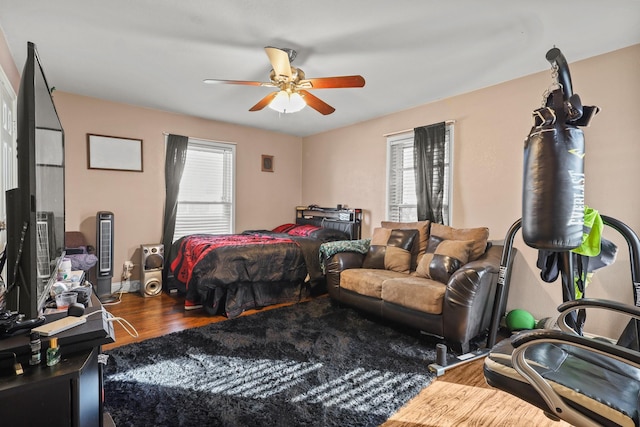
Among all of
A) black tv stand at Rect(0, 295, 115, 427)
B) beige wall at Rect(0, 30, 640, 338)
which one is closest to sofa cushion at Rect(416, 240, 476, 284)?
beige wall at Rect(0, 30, 640, 338)

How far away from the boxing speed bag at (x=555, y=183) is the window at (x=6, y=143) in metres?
3.14

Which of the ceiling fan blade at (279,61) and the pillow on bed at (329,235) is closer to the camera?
the ceiling fan blade at (279,61)

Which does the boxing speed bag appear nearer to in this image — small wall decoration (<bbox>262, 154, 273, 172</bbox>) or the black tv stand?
the black tv stand

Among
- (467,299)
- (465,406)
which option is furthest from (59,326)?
(467,299)

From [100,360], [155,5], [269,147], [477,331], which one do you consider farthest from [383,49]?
[269,147]

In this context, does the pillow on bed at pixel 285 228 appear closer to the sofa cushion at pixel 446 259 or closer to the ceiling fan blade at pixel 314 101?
the ceiling fan blade at pixel 314 101

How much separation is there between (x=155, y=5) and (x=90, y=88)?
2.15 metres

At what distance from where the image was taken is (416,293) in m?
2.62

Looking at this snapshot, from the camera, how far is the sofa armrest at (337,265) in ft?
11.3

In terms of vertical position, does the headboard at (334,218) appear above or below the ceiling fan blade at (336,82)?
below

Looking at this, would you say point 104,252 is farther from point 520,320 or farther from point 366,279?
point 520,320

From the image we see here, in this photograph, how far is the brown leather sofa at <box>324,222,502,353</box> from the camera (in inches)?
94.4

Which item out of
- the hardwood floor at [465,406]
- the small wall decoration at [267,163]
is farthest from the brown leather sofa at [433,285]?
the small wall decoration at [267,163]

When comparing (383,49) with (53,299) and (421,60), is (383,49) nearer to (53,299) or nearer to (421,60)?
(421,60)
